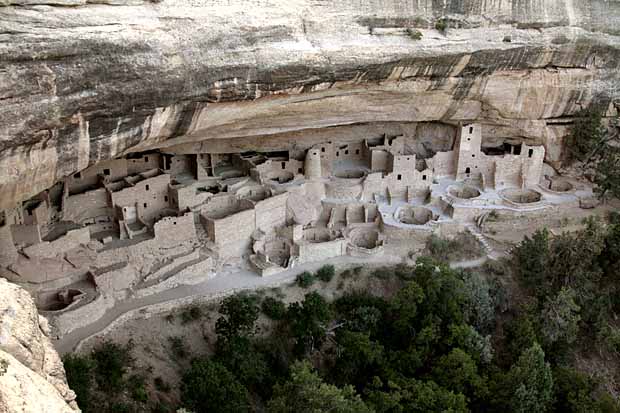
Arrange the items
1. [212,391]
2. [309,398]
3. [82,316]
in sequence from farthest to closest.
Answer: [82,316], [212,391], [309,398]

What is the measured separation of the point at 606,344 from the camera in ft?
49.6

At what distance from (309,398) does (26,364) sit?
728 cm

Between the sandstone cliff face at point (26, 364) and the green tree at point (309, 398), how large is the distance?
6491mm

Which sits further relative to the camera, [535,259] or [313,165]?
[313,165]

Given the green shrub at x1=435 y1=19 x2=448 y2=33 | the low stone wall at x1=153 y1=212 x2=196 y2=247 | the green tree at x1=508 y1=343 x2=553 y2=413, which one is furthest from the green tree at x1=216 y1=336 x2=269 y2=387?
the green shrub at x1=435 y1=19 x2=448 y2=33

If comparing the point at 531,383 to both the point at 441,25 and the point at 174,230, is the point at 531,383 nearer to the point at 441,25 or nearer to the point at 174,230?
the point at 441,25

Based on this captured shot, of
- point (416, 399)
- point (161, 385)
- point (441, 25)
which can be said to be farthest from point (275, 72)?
point (416, 399)

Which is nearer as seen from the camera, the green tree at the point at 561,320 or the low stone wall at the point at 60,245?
the low stone wall at the point at 60,245

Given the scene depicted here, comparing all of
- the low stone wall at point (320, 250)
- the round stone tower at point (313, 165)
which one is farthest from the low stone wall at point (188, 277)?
the round stone tower at point (313, 165)

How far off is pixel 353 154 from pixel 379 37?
625cm

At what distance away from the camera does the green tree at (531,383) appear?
12.8 m

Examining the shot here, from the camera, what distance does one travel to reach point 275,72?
12.3 metres

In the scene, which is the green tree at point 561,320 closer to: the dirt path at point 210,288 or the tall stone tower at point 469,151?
the dirt path at point 210,288

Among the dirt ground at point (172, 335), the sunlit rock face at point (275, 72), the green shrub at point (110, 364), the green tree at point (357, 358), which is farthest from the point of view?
the green tree at point (357, 358)
